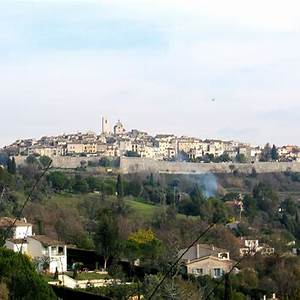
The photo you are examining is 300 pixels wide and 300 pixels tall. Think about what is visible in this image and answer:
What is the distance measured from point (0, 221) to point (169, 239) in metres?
5.44

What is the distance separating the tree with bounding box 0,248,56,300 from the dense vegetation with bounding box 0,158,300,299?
1279 mm

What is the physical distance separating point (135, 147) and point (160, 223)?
58.8 m

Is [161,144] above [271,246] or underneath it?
above

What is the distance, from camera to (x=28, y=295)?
45.0ft

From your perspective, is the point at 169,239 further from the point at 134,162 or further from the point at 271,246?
the point at 134,162

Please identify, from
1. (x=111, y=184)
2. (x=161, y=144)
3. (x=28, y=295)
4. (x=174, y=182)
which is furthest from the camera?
(x=161, y=144)

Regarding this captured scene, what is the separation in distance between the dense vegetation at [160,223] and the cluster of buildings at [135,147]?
72.2ft

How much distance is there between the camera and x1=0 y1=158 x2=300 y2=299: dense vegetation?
20406mm

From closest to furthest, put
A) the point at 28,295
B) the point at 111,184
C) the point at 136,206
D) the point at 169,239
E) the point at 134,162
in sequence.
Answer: the point at 28,295, the point at 169,239, the point at 136,206, the point at 111,184, the point at 134,162

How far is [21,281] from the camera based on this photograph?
14.0m

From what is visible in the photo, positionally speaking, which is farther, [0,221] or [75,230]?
[75,230]

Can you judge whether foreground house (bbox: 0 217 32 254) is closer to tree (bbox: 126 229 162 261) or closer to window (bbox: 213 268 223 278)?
tree (bbox: 126 229 162 261)

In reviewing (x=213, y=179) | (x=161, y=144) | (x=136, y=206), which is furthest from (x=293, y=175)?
(x=136, y=206)

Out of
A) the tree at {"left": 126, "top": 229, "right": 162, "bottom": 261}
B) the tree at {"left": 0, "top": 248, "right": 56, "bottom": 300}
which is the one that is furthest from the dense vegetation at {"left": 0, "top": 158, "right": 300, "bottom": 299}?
the tree at {"left": 0, "top": 248, "right": 56, "bottom": 300}
